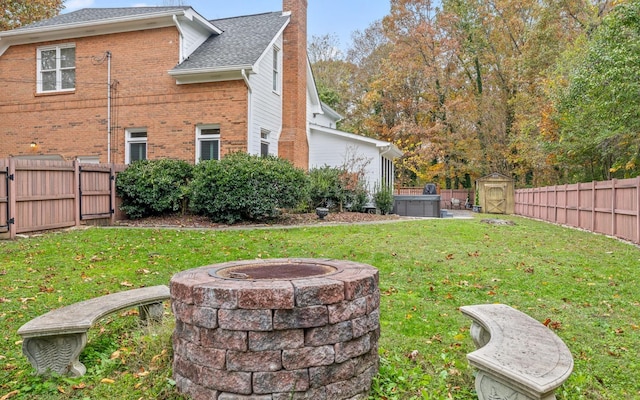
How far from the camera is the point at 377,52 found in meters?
31.2

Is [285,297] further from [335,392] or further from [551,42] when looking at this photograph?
[551,42]

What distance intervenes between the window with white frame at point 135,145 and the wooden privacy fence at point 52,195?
2.71m

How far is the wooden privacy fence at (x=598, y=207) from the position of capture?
933 cm

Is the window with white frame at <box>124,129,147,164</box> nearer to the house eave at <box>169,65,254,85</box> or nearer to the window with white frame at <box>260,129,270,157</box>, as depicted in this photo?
the house eave at <box>169,65,254,85</box>

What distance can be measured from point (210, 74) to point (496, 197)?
17.3 meters

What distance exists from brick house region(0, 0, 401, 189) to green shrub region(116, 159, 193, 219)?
5.77 ft

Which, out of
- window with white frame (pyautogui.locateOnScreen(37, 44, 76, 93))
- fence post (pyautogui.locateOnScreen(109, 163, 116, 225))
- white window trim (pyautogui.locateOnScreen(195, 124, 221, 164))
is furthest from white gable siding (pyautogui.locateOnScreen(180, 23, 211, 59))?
fence post (pyautogui.locateOnScreen(109, 163, 116, 225))

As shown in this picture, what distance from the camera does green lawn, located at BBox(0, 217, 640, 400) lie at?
3.23 meters

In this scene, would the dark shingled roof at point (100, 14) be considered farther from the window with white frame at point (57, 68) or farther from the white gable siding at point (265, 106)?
the white gable siding at point (265, 106)

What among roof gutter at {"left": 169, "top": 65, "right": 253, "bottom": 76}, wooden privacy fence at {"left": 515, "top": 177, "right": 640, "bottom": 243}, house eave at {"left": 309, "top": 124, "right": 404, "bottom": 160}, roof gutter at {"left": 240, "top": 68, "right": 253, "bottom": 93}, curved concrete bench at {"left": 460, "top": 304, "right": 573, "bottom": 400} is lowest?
curved concrete bench at {"left": 460, "top": 304, "right": 573, "bottom": 400}

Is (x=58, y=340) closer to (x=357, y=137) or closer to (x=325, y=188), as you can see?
(x=325, y=188)

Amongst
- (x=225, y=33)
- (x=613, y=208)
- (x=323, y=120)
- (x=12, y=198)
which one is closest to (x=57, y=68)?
(x=225, y=33)

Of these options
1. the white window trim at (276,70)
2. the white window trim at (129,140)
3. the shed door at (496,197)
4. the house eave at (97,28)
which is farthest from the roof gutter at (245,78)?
the shed door at (496,197)

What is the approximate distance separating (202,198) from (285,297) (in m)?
8.87
